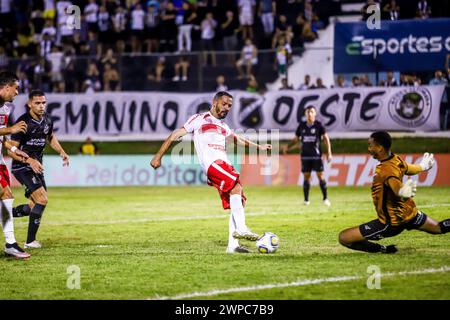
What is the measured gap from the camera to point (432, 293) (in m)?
8.76

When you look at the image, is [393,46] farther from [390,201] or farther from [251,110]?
[390,201]

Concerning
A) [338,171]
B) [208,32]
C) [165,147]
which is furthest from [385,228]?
[208,32]

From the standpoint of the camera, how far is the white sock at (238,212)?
12227mm

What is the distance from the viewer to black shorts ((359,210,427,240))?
11258mm

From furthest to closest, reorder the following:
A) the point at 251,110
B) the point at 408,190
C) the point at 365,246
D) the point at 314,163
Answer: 1. the point at 251,110
2. the point at 314,163
3. the point at 365,246
4. the point at 408,190

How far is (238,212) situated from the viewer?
1231cm

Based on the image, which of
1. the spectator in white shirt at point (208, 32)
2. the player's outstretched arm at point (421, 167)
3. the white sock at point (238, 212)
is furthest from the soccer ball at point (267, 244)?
the spectator in white shirt at point (208, 32)

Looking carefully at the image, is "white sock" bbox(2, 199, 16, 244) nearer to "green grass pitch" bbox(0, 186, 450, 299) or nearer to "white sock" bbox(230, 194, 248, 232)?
"green grass pitch" bbox(0, 186, 450, 299)

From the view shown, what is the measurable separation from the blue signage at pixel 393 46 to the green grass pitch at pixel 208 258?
22.8 ft

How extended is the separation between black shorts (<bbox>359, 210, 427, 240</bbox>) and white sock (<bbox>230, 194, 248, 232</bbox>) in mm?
1823

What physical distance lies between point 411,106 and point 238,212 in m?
16.3

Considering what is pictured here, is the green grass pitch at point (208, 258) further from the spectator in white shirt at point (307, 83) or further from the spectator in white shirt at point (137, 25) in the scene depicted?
the spectator in white shirt at point (137, 25)

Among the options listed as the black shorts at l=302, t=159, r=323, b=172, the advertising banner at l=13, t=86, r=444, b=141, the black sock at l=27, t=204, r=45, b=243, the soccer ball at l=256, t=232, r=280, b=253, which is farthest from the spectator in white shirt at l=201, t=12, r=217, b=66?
the soccer ball at l=256, t=232, r=280, b=253
